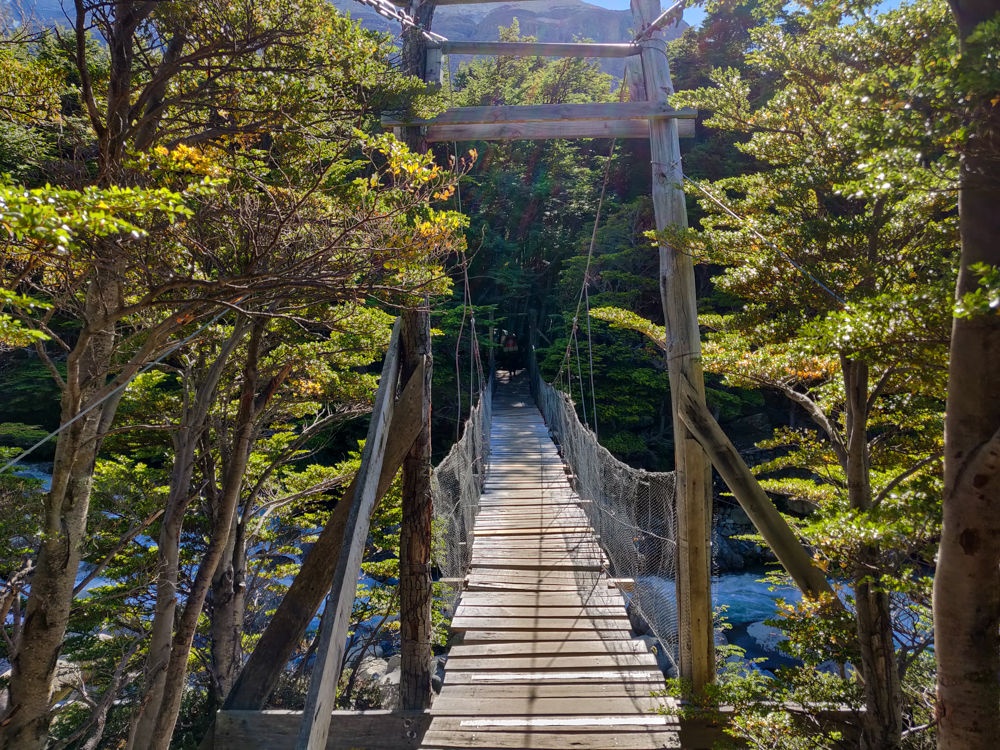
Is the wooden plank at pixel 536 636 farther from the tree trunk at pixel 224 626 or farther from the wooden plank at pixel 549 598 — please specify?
the tree trunk at pixel 224 626

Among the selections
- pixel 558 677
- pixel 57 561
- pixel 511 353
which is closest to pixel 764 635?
pixel 558 677

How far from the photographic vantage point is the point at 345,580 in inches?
51.3

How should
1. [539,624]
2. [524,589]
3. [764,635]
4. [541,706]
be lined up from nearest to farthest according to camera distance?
[541,706] → [539,624] → [524,589] → [764,635]

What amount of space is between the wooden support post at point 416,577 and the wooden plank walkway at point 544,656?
136 mm

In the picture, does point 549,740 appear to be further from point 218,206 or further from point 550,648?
point 218,206

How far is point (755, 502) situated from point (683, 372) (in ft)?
1.88

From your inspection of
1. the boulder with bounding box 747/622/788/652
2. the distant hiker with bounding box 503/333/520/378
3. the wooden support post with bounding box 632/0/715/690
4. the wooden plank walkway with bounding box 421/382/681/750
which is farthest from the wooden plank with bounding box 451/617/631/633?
the distant hiker with bounding box 503/333/520/378

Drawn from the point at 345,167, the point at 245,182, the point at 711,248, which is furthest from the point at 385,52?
the point at 711,248

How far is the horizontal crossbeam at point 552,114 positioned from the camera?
2.20m

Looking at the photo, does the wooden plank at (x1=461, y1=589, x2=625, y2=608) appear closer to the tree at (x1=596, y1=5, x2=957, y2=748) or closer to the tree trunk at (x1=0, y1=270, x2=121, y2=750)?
the tree at (x1=596, y1=5, x2=957, y2=748)

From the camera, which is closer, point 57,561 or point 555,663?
point 57,561

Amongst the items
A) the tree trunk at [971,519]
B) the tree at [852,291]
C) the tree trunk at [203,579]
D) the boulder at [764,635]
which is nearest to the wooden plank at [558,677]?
the tree at [852,291]

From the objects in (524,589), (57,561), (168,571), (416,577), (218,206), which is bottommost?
(524,589)

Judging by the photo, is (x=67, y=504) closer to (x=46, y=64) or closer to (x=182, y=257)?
(x=182, y=257)
